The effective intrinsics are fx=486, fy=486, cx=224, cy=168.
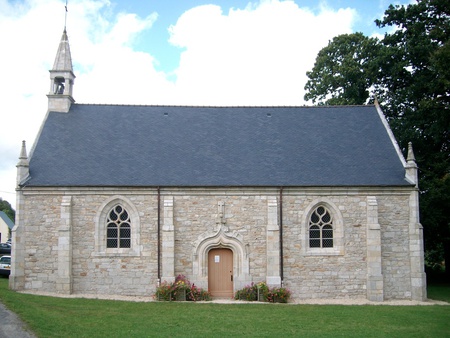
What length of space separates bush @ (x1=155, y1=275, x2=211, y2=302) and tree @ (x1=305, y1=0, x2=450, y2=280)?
43.3 feet

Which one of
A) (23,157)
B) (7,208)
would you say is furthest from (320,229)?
(7,208)

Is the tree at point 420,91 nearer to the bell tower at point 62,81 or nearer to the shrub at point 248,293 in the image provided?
the shrub at point 248,293

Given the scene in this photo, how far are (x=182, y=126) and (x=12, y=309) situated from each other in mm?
12712

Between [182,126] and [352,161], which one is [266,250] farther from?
[182,126]

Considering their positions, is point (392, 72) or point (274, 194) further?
point (392, 72)

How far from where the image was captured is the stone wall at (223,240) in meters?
21.2

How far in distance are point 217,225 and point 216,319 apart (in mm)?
6556

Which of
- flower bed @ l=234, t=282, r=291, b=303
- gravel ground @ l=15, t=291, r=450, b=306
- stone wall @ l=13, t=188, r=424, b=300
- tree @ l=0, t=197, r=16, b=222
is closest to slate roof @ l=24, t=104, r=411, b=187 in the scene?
stone wall @ l=13, t=188, r=424, b=300

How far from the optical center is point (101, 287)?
21094mm

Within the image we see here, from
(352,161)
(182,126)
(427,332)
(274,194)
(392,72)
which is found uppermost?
(392,72)

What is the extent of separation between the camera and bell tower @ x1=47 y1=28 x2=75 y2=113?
24969mm

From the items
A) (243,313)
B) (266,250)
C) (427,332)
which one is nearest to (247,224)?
(266,250)

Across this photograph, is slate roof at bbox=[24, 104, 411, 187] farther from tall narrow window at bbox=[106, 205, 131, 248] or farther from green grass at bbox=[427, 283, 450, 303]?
green grass at bbox=[427, 283, 450, 303]

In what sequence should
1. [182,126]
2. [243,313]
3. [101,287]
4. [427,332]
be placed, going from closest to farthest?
[427,332] → [243,313] → [101,287] → [182,126]
